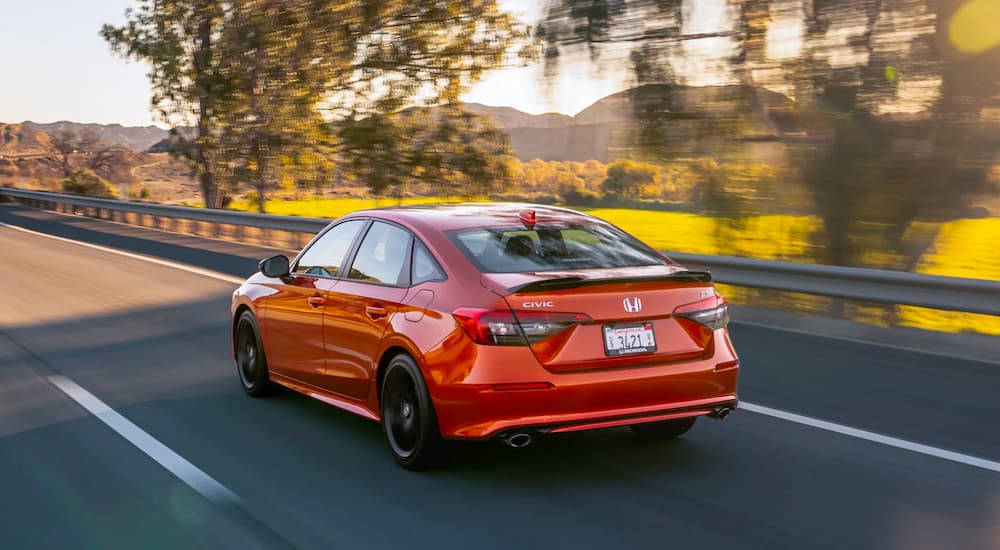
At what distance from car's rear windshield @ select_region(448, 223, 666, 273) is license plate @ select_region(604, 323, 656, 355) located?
487mm

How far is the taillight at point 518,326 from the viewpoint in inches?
208

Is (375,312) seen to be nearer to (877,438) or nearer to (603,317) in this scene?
(603,317)

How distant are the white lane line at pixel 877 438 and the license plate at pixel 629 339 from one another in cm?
174

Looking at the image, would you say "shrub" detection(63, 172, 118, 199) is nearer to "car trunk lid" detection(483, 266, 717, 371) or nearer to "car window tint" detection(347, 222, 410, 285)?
"car window tint" detection(347, 222, 410, 285)

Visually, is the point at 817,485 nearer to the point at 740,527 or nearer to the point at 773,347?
the point at 740,527

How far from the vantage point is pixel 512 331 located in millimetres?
5285

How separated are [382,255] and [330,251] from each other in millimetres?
792

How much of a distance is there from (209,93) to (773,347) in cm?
2509

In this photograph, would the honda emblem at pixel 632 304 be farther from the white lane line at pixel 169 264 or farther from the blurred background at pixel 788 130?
the white lane line at pixel 169 264

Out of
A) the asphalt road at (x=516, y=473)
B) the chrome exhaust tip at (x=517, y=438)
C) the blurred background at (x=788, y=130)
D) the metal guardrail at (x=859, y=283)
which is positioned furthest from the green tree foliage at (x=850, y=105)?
the chrome exhaust tip at (x=517, y=438)

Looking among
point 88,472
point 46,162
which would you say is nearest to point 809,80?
point 88,472

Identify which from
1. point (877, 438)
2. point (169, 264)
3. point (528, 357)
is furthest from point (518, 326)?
point (169, 264)

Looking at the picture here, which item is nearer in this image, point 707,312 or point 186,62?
point 707,312

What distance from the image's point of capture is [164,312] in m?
12.3
